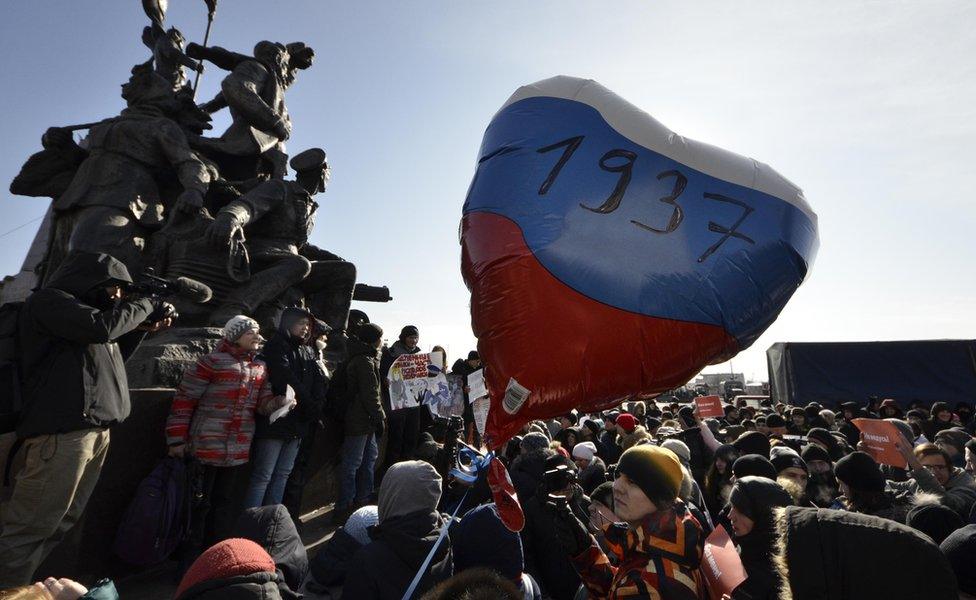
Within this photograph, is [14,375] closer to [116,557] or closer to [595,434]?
[116,557]

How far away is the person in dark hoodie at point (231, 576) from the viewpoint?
129cm

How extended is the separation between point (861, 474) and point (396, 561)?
2.96 m

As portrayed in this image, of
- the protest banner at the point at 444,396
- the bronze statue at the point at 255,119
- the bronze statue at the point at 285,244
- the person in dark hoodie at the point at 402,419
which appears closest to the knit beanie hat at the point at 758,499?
the protest banner at the point at 444,396

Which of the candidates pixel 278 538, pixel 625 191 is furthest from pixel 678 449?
pixel 278 538

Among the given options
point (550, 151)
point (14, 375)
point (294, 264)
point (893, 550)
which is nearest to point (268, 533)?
point (14, 375)

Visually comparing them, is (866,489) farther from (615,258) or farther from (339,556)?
(339,556)

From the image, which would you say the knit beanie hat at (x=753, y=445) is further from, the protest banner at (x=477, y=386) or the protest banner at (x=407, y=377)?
the protest banner at (x=407, y=377)

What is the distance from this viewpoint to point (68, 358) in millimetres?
2660

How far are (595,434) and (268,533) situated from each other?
662 centimetres

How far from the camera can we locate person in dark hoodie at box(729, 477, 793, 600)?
2188 millimetres

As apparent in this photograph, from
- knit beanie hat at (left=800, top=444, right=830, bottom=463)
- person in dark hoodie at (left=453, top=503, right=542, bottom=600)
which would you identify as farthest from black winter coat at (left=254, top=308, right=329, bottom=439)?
knit beanie hat at (left=800, top=444, right=830, bottom=463)

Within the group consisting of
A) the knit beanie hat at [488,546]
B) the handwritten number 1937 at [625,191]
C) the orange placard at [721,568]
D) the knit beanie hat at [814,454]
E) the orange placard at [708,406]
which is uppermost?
the handwritten number 1937 at [625,191]

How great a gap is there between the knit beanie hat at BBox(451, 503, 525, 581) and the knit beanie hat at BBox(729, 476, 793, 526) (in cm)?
112

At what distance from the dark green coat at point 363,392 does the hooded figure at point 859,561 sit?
4.34 metres
